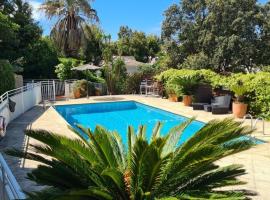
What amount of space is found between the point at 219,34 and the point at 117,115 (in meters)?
13.9

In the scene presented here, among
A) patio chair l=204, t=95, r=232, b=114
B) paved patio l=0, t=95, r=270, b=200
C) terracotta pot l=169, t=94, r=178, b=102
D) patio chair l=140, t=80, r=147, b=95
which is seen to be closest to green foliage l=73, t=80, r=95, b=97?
paved patio l=0, t=95, r=270, b=200

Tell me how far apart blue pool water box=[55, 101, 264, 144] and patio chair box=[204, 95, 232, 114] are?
4.28 ft

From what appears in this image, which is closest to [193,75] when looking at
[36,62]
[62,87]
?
[62,87]

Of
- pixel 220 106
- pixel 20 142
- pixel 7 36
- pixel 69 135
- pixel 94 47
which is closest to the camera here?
pixel 20 142

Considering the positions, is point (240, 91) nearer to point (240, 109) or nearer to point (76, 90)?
point (240, 109)

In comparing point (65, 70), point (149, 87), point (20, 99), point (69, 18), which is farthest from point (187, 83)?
point (69, 18)

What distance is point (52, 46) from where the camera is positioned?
30344mm

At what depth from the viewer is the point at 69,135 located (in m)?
11.9

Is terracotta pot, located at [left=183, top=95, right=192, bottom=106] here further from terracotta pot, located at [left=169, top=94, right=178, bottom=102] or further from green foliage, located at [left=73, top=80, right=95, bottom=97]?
green foliage, located at [left=73, top=80, right=95, bottom=97]

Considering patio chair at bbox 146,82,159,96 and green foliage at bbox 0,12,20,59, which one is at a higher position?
green foliage at bbox 0,12,20,59

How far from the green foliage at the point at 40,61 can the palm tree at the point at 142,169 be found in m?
24.3

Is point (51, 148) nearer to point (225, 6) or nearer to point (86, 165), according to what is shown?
point (86, 165)

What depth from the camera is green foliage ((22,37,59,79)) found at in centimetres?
2781

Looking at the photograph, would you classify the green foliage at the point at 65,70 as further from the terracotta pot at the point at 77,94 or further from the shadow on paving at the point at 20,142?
the shadow on paving at the point at 20,142
